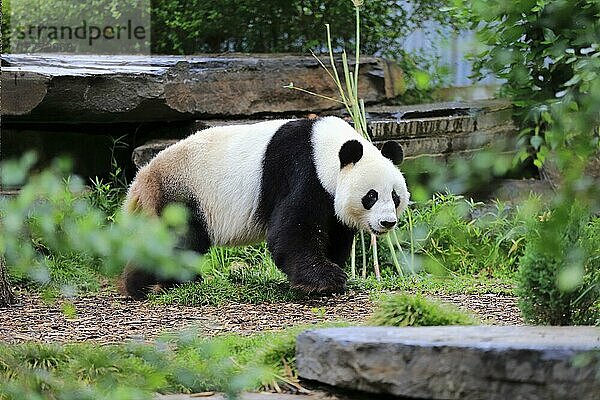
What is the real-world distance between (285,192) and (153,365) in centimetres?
328

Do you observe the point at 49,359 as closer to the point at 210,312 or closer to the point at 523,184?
the point at 210,312

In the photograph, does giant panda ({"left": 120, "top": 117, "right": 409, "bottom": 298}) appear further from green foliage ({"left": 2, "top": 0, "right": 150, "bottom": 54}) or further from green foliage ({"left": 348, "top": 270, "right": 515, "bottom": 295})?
green foliage ({"left": 2, "top": 0, "right": 150, "bottom": 54})

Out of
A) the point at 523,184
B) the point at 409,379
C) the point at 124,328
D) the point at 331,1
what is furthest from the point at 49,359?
the point at 331,1

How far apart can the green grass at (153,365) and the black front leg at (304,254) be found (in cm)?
98

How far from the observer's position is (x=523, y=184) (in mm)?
8023

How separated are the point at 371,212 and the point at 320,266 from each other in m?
0.42

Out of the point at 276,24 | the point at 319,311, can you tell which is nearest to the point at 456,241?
the point at 319,311

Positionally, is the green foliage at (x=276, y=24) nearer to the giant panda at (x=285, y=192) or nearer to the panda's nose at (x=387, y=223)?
the giant panda at (x=285, y=192)

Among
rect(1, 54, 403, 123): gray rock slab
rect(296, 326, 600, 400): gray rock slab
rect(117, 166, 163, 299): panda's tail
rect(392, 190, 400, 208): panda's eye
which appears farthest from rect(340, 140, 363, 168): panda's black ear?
rect(1, 54, 403, 123): gray rock slab

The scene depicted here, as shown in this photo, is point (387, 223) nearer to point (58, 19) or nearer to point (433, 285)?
point (433, 285)

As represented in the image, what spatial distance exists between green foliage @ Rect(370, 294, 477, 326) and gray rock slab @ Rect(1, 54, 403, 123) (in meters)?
3.97

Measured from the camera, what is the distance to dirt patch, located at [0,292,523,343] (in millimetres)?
4367

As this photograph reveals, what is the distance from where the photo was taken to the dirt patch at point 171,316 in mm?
4367

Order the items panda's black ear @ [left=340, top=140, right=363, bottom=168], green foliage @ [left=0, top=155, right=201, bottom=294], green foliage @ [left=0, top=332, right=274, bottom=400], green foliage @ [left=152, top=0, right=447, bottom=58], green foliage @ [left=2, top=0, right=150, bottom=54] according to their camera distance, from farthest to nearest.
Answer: green foliage @ [left=2, top=0, right=150, bottom=54] < green foliage @ [left=152, top=0, right=447, bottom=58] < panda's black ear @ [left=340, top=140, right=363, bottom=168] < green foliage @ [left=0, top=332, right=274, bottom=400] < green foliage @ [left=0, top=155, right=201, bottom=294]
